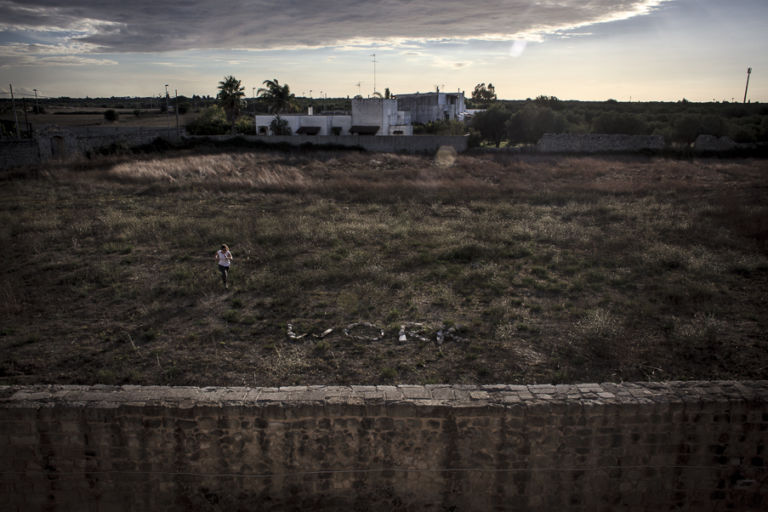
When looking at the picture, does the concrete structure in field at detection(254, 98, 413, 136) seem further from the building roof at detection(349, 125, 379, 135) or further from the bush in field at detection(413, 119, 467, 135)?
the bush in field at detection(413, 119, 467, 135)

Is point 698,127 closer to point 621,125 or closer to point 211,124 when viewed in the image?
point 621,125

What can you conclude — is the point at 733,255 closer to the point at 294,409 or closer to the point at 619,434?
the point at 619,434

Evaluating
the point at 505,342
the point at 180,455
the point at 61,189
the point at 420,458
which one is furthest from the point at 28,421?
the point at 61,189

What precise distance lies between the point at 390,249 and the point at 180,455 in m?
9.60

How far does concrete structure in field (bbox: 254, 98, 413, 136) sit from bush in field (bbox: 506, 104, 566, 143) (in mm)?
12694

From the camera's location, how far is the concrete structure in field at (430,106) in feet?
209

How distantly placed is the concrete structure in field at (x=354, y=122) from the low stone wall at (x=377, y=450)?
1843 inches

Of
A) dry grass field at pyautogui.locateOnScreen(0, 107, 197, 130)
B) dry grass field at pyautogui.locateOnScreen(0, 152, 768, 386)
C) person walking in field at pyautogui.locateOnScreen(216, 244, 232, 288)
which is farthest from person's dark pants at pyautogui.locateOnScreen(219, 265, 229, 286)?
dry grass field at pyautogui.locateOnScreen(0, 107, 197, 130)

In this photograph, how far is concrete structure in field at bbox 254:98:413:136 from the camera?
164ft

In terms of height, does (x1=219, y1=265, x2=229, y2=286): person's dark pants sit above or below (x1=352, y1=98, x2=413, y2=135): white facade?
below

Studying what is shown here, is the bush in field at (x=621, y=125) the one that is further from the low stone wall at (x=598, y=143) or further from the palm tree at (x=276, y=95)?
the palm tree at (x=276, y=95)

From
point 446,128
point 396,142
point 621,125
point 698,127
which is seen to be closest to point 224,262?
point 396,142

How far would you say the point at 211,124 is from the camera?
52406 millimetres

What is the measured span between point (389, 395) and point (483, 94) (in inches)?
4904
